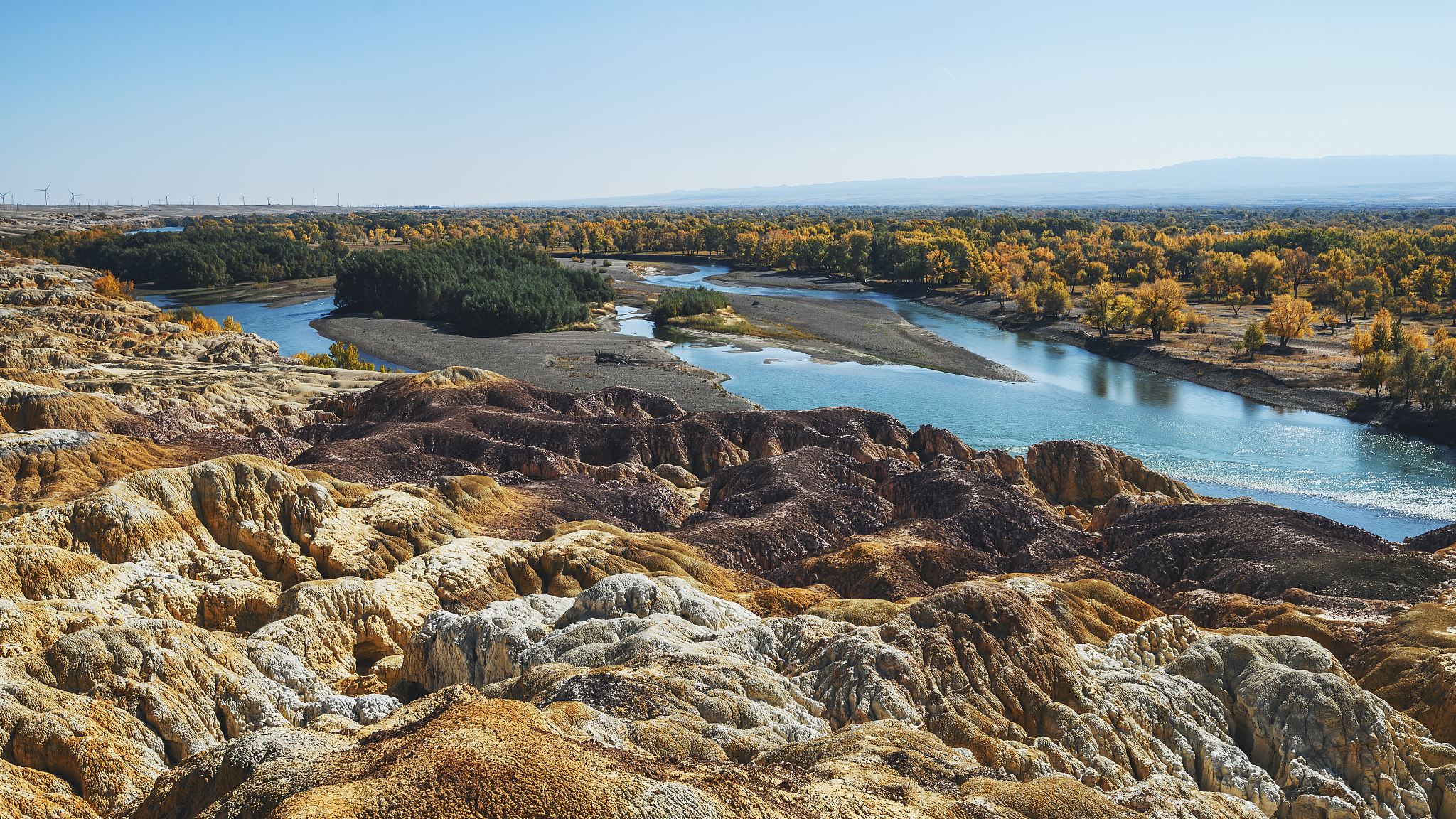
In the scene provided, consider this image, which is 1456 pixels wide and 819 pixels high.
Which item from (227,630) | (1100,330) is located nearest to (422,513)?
(227,630)

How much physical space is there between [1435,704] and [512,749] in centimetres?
2006

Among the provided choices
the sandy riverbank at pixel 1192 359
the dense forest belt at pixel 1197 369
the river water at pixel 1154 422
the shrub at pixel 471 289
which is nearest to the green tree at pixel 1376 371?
the sandy riverbank at pixel 1192 359

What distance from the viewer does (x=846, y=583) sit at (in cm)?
3055

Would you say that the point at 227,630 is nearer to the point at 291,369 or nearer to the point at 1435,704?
the point at 1435,704

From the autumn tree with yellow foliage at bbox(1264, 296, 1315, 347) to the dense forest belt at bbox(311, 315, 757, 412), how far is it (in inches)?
2499

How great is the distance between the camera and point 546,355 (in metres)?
95.2

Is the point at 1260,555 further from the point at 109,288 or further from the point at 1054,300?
the point at 109,288

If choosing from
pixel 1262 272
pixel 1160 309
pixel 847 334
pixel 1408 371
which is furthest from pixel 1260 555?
pixel 1262 272

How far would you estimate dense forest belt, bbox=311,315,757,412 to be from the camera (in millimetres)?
80562

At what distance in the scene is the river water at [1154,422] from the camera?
58.8 m

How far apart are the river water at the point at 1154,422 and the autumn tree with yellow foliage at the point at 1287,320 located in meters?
15.1

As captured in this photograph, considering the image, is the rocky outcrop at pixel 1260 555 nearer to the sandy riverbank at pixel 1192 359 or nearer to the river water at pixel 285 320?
the sandy riverbank at pixel 1192 359

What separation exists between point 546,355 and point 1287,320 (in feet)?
270

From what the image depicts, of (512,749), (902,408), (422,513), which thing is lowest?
(902,408)
